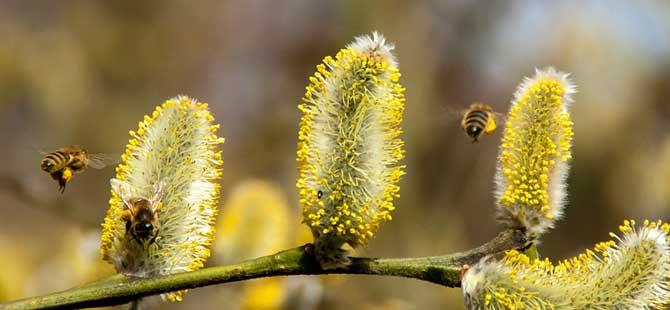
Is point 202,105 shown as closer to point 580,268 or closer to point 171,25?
point 580,268

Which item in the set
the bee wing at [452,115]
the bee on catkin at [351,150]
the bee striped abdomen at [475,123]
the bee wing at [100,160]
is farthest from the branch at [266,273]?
the bee wing at [452,115]

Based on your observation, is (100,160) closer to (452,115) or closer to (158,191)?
(158,191)

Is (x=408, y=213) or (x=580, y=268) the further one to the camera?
(x=408, y=213)

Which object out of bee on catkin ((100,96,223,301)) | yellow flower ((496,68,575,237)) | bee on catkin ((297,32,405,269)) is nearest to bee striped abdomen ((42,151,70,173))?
bee on catkin ((100,96,223,301))

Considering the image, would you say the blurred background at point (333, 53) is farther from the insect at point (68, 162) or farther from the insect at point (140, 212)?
the insect at point (140, 212)

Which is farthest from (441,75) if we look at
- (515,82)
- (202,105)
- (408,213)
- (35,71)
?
(202,105)

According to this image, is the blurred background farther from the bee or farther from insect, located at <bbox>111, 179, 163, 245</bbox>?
insect, located at <bbox>111, 179, 163, 245</bbox>
